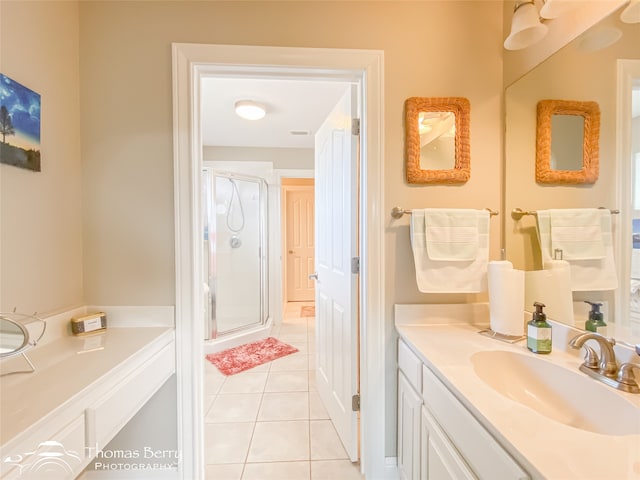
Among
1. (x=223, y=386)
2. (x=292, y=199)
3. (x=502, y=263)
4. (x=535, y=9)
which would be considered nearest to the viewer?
(x=535, y=9)

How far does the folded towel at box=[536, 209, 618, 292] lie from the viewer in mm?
928

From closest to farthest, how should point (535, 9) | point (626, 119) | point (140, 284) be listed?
point (626, 119), point (535, 9), point (140, 284)

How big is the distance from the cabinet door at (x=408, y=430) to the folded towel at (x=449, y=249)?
1.47 feet

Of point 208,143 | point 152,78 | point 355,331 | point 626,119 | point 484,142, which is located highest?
point 208,143

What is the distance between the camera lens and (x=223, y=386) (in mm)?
2219

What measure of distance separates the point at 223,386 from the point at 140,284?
4.38ft

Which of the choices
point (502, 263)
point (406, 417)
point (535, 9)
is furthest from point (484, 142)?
point (406, 417)

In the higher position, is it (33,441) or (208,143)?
(208,143)

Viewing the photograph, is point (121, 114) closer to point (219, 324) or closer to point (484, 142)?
point (484, 142)

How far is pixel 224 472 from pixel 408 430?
980 millimetres

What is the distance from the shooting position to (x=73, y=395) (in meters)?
0.75

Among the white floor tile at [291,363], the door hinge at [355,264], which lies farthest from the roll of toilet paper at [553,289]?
the white floor tile at [291,363]

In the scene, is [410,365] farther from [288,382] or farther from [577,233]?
[288,382]

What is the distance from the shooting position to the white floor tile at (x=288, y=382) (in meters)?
2.16
